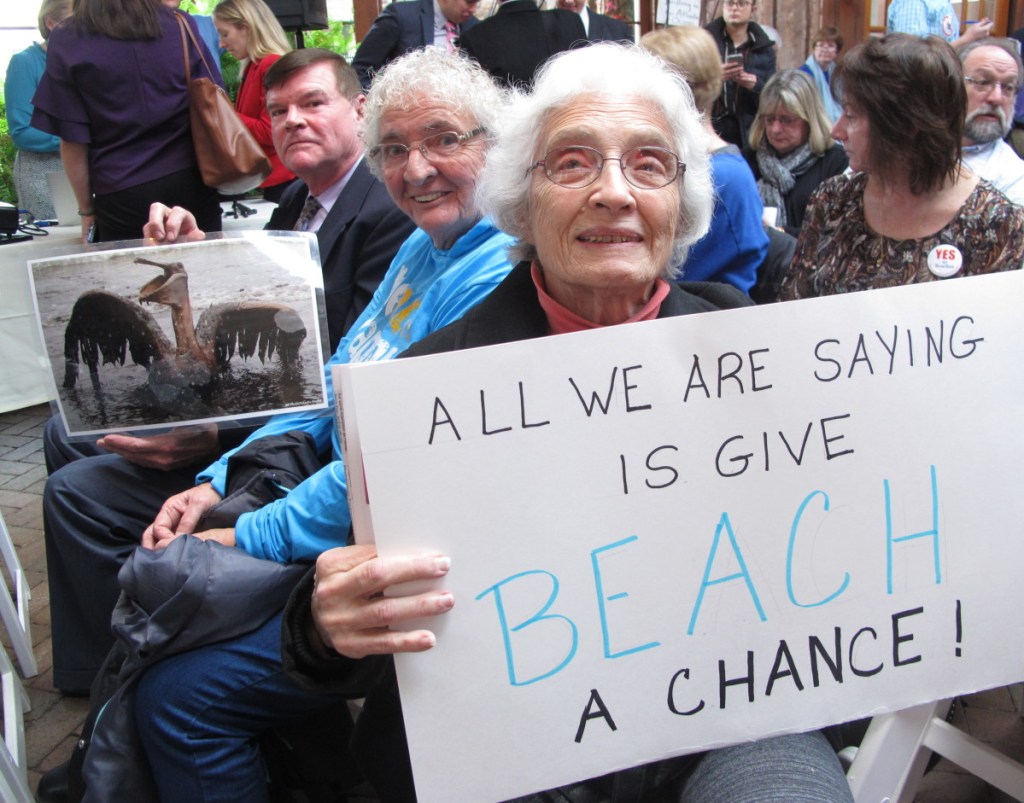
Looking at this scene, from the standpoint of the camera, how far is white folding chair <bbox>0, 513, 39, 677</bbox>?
246cm

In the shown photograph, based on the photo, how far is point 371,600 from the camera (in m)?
1.07

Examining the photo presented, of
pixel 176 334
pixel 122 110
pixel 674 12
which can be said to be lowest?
pixel 176 334

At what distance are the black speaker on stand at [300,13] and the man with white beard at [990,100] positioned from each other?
4.14 metres

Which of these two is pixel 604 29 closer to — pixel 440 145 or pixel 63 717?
pixel 440 145

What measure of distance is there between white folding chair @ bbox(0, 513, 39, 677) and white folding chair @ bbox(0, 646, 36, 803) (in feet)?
0.24

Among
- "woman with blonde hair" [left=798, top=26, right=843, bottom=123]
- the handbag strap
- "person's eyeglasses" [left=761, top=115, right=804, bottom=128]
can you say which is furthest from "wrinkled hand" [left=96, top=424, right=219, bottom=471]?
"woman with blonde hair" [left=798, top=26, right=843, bottom=123]

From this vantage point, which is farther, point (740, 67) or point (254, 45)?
point (740, 67)

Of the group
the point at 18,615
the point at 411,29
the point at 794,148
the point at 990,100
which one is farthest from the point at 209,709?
the point at 794,148

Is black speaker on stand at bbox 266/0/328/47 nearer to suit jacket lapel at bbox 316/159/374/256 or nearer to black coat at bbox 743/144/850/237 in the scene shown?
black coat at bbox 743/144/850/237

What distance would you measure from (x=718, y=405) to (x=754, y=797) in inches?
21.5

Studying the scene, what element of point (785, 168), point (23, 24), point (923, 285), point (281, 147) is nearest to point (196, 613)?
point (923, 285)

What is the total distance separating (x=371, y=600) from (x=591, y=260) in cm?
65

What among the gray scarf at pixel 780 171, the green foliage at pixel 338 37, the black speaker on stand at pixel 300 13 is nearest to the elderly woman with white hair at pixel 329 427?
the gray scarf at pixel 780 171

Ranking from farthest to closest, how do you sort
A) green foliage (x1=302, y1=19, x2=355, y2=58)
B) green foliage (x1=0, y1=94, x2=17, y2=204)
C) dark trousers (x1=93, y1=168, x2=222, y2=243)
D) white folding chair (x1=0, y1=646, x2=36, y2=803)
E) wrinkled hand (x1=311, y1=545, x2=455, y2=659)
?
green foliage (x1=302, y1=19, x2=355, y2=58) < green foliage (x1=0, y1=94, x2=17, y2=204) < dark trousers (x1=93, y1=168, x2=222, y2=243) < white folding chair (x1=0, y1=646, x2=36, y2=803) < wrinkled hand (x1=311, y1=545, x2=455, y2=659)
